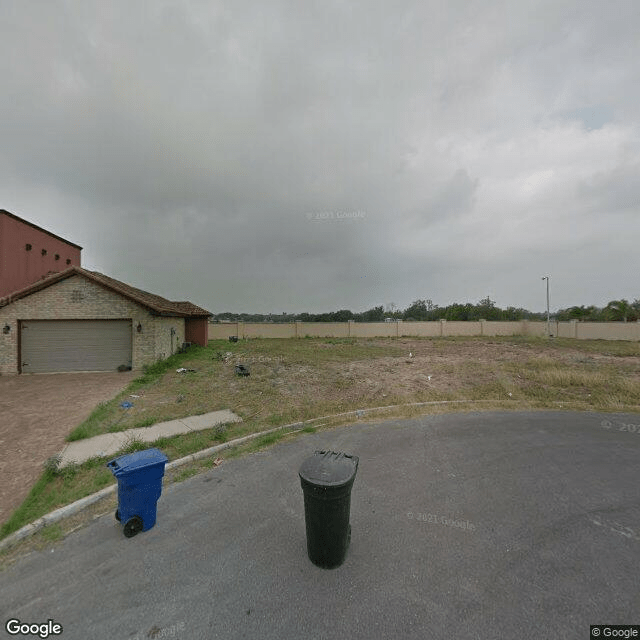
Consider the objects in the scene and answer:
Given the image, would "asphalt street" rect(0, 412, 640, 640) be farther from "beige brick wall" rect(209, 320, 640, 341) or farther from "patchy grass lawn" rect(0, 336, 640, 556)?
"beige brick wall" rect(209, 320, 640, 341)

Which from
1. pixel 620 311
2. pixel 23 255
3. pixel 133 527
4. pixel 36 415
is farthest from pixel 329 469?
pixel 620 311

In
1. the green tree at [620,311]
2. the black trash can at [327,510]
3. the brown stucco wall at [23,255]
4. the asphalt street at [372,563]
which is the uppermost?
the brown stucco wall at [23,255]

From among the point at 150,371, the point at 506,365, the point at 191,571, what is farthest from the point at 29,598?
the point at 506,365

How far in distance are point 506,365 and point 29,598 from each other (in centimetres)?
1751

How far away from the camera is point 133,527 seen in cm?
338

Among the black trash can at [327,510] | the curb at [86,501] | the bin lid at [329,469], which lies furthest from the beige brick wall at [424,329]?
the black trash can at [327,510]

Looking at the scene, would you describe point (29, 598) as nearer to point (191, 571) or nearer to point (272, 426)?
point (191, 571)

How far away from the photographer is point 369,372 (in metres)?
13.5

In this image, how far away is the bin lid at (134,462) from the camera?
3.22 metres

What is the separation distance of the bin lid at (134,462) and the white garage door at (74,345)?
40.0 ft

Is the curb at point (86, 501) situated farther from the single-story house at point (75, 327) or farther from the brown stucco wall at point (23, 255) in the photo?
the brown stucco wall at point (23, 255)

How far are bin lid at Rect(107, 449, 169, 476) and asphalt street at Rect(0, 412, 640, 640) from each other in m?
0.85

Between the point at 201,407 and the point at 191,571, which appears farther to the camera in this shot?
the point at 201,407

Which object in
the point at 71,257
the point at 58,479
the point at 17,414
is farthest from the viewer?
the point at 71,257
